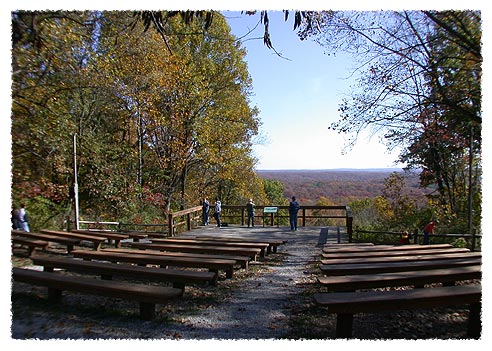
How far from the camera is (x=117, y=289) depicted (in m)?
3.15

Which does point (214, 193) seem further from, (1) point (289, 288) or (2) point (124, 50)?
(1) point (289, 288)

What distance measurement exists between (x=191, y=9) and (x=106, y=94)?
11.2 m

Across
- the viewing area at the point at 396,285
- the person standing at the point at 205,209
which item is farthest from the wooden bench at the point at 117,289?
the person standing at the point at 205,209

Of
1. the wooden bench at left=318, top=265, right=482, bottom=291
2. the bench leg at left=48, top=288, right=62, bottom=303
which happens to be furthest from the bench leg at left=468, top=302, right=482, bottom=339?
the bench leg at left=48, top=288, right=62, bottom=303

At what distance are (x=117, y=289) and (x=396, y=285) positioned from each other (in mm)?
2759

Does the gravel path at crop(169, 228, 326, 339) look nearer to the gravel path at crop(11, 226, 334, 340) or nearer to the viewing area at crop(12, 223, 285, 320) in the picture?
the gravel path at crop(11, 226, 334, 340)

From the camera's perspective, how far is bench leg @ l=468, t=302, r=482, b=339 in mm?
2650

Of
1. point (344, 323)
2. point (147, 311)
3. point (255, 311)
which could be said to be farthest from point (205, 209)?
point (344, 323)

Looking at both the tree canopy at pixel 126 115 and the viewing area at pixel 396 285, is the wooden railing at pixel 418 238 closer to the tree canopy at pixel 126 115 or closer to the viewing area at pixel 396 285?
the viewing area at pixel 396 285

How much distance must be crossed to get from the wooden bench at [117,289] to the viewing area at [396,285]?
146 cm

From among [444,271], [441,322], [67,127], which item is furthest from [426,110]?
[67,127]

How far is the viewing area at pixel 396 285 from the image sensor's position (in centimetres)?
254

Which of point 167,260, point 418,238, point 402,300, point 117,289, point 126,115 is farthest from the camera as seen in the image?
point 126,115

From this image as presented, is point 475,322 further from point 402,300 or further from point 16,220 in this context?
point 16,220
